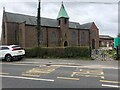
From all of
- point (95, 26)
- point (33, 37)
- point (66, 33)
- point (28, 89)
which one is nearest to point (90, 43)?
point (95, 26)

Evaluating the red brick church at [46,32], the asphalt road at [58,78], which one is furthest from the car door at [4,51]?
the red brick church at [46,32]

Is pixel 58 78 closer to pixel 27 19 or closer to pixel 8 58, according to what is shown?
pixel 8 58

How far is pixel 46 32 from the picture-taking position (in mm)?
57906

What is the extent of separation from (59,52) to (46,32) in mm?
33570

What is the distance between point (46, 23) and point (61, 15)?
5.25 metres

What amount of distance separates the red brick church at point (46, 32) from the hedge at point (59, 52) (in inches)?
1035

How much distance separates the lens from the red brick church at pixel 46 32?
53906mm

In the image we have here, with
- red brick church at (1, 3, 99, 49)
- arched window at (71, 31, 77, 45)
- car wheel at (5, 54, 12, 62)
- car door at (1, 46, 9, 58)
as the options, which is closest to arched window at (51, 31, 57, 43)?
red brick church at (1, 3, 99, 49)

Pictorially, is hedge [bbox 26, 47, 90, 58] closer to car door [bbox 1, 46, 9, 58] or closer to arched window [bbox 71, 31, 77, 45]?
car door [bbox 1, 46, 9, 58]

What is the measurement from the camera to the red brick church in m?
53.9

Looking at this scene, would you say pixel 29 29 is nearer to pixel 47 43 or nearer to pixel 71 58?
pixel 47 43

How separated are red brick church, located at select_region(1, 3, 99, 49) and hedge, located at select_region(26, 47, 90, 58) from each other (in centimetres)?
2629

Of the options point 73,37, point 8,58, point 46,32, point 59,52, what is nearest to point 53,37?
point 46,32

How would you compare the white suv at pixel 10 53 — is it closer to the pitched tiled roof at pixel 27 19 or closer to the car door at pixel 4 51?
the car door at pixel 4 51
